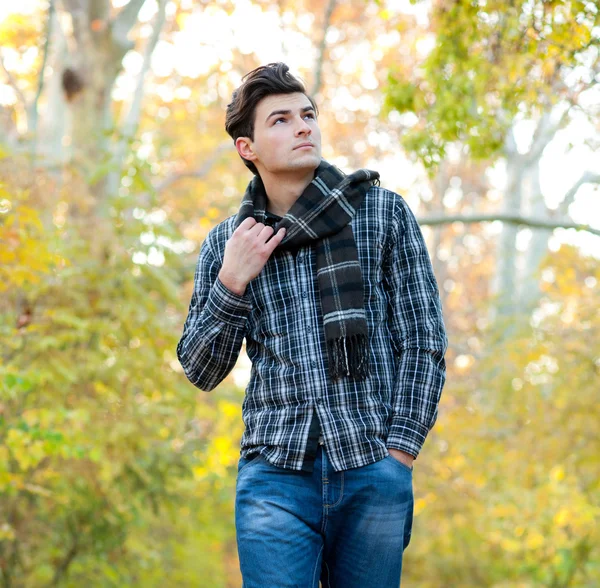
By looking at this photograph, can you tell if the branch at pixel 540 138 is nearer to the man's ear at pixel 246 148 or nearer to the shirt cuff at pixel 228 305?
the man's ear at pixel 246 148

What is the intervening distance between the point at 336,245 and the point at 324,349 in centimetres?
32

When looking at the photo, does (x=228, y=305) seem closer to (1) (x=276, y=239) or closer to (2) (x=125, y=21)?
(1) (x=276, y=239)

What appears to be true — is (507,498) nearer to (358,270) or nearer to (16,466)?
(16,466)

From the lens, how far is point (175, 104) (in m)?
20.5

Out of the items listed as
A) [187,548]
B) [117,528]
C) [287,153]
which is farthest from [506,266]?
[287,153]

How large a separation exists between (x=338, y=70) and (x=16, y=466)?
44.1ft

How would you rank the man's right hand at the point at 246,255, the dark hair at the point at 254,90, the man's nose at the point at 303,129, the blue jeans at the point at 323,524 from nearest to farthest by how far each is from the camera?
1. the blue jeans at the point at 323,524
2. the man's right hand at the point at 246,255
3. the man's nose at the point at 303,129
4. the dark hair at the point at 254,90

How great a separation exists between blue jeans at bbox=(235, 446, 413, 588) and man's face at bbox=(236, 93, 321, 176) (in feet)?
3.11

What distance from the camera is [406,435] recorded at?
2775 mm

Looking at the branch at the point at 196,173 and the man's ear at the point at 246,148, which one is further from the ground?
the branch at the point at 196,173

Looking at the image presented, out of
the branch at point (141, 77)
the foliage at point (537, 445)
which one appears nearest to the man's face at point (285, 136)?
the foliage at point (537, 445)

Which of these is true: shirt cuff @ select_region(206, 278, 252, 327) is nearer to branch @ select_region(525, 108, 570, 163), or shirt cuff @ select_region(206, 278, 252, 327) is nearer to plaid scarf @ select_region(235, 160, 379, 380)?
plaid scarf @ select_region(235, 160, 379, 380)

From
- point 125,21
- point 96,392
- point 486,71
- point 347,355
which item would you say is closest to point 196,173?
point 125,21

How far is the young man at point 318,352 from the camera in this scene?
9.06 feet
